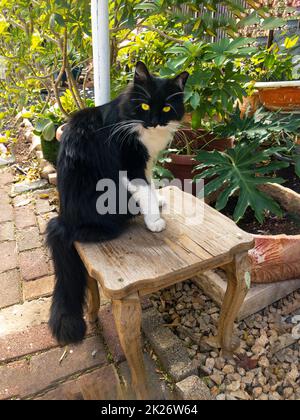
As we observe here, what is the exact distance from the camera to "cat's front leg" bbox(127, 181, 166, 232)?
3.41 feet

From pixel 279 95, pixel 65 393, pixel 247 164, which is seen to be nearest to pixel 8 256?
pixel 65 393

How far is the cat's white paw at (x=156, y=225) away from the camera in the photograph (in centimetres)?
108

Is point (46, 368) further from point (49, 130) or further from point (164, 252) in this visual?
point (49, 130)

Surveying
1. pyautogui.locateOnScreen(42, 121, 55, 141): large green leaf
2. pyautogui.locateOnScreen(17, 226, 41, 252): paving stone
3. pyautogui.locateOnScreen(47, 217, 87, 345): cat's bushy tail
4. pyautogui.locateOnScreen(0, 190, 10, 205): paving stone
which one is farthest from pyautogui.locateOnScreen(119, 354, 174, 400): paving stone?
pyautogui.locateOnScreen(0, 190, 10, 205): paving stone

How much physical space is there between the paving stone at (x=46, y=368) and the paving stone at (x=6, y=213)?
3.79ft

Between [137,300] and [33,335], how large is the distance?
2.24 feet

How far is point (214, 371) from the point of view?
1.14 metres

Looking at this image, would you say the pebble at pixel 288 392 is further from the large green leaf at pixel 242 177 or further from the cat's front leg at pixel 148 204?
the cat's front leg at pixel 148 204

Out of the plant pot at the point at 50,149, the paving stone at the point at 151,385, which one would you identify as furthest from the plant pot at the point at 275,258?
the plant pot at the point at 50,149

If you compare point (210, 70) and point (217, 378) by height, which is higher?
point (210, 70)

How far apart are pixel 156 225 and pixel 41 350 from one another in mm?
679

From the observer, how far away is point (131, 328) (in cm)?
86

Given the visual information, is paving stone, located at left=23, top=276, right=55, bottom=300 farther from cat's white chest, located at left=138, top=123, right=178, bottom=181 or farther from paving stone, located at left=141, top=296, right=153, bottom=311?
cat's white chest, located at left=138, top=123, right=178, bottom=181
